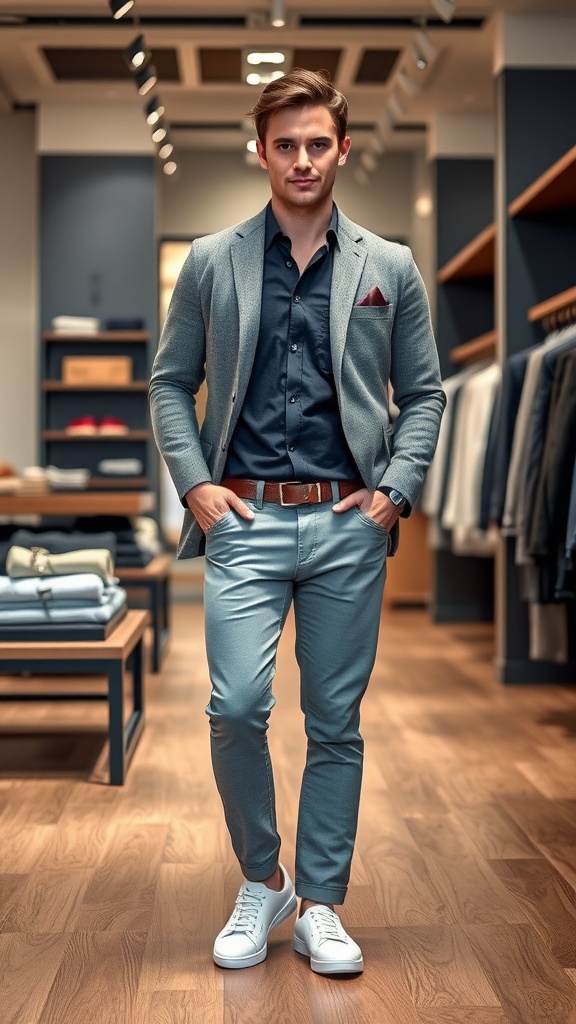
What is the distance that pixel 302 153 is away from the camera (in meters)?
2.03

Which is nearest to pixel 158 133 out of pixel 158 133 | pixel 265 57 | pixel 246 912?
pixel 158 133

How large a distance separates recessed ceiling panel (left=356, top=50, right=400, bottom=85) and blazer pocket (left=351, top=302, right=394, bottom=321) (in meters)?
4.83

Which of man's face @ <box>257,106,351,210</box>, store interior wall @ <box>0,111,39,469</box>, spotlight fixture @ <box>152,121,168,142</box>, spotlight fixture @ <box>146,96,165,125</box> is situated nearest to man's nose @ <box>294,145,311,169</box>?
man's face @ <box>257,106,351,210</box>

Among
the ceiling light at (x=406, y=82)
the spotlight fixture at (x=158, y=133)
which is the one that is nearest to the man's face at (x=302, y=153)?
the ceiling light at (x=406, y=82)

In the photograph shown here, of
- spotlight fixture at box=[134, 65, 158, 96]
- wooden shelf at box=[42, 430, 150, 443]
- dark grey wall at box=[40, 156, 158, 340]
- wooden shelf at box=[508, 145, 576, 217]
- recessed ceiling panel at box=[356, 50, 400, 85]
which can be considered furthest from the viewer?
dark grey wall at box=[40, 156, 158, 340]

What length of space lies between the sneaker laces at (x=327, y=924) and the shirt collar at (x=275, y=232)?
1155mm

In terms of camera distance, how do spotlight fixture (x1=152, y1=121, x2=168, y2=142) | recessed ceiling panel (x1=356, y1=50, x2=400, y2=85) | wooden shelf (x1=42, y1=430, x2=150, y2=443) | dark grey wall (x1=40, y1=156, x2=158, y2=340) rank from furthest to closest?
dark grey wall (x1=40, y1=156, x2=158, y2=340), wooden shelf (x1=42, y1=430, x2=150, y2=443), spotlight fixture (x1=152, y1=121, x2=168, y2=142), recessed ceiling panel (x1=356, y1=50, x2=400, y2=85)

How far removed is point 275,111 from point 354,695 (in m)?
1.00

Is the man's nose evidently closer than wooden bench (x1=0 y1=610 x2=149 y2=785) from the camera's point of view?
Yes

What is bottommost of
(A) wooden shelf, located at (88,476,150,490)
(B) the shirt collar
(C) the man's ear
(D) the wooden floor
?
(D) the wooden floor

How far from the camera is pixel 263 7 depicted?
5.73 metres

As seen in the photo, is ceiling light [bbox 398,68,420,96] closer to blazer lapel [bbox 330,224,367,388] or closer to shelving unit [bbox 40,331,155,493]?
shelving unit [bbox 40,331,155,493]

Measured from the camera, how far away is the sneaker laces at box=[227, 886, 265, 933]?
2145 millimetres

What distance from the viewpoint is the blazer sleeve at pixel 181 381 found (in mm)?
2131
